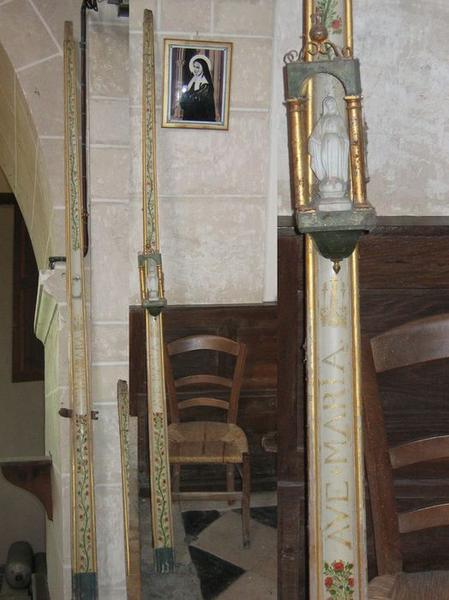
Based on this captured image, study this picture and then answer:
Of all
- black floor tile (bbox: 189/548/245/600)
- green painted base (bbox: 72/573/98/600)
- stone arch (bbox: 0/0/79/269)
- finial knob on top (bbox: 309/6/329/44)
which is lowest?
green painted base (bbox: 72/573/98/600)

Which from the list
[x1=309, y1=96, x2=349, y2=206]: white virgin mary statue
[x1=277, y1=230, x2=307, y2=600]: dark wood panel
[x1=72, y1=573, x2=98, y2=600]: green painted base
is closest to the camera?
[x1=309, y1=96, x2=349, y2=206]: white virgin mary statue

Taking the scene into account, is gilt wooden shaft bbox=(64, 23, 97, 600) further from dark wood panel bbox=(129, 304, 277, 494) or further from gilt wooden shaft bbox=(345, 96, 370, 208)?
gilt wooden shaft bbox=(345, 96, 370, 208)

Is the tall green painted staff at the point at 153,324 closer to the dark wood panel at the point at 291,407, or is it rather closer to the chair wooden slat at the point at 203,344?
the chair wooden slat at the point at 203,344

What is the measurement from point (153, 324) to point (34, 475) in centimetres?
163

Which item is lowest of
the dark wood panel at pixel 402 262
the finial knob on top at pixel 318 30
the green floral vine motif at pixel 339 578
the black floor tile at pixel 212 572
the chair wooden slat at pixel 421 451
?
the black floor tile at pixel 212 572

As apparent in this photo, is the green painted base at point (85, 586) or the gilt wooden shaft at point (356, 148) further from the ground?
the gilt wooden shaft at point (356, 148)

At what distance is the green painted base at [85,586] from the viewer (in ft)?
6.27

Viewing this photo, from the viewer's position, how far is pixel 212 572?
1280mm

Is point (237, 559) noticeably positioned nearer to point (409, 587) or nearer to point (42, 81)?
point (409, 587)

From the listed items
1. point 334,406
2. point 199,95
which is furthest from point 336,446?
point 199,95

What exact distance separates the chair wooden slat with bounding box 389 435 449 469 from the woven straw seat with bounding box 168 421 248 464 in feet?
0.89

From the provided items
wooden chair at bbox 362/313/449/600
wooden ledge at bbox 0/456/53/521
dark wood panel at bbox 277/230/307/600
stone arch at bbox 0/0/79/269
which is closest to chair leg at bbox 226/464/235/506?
dark wood panel at bbox 277/230/307/600

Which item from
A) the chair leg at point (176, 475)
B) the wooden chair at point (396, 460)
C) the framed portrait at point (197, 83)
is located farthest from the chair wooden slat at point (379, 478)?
the framed portrait at point (197, 83)

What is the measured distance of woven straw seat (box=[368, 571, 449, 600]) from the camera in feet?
3.62
